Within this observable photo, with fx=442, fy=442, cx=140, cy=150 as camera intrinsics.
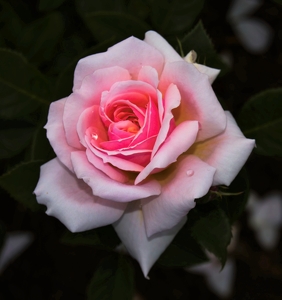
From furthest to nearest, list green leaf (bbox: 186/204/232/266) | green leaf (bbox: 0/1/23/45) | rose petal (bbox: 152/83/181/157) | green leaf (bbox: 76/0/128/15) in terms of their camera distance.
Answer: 1. green leaf (bbox: 0/1/23/45)
2. green leaf (bbox: 76/0/128/15)
3. green leaf (bbox: 186/204/232/266)
4. rose petal (bbox: 152/83/181/157)

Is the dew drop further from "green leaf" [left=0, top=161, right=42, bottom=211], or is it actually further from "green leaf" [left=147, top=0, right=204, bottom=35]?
"green leaf" [left=147, top=0, right=204, bottom=35]

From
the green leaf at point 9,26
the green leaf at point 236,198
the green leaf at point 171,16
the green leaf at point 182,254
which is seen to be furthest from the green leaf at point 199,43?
the green leaf at point 9,26

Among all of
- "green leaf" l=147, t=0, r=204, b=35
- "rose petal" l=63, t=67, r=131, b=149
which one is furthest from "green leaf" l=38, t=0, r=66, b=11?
"rose petal" l=63, t=67, r=131, b=149

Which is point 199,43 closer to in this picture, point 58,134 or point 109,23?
point 109,23

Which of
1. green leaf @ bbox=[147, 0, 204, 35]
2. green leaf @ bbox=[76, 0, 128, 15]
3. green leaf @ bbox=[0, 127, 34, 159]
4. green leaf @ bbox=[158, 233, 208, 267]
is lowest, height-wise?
green leaf @ bbox=[158, 233, 208, 267]

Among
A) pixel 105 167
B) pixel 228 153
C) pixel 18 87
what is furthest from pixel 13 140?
pixel 228 153

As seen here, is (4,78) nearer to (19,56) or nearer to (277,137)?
(19,56)

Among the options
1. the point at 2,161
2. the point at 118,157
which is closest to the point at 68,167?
the point at 118,157
